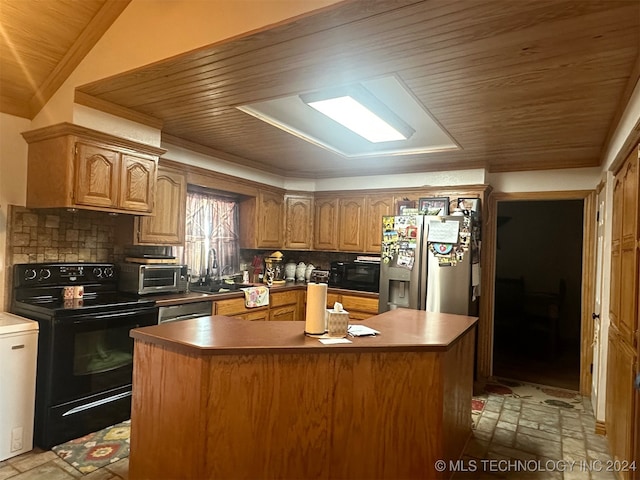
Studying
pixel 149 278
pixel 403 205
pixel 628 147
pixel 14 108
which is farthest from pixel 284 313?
pixel 628 147

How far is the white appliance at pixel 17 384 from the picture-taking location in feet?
8.14

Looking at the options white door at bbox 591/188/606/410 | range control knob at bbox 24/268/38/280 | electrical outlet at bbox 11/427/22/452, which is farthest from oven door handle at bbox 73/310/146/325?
white door at bbox 591/188/606/410

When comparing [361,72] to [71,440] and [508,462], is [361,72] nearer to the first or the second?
[508,462]

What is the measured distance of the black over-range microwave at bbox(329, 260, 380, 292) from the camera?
469 centimetres

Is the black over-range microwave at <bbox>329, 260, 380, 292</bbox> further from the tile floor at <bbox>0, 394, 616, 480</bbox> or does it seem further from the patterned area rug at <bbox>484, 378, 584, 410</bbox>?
the tile floor at <bbox>0, 394, 616, 480</bbox>

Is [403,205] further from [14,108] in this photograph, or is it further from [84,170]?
[14,108]

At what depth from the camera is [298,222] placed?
5.30 m

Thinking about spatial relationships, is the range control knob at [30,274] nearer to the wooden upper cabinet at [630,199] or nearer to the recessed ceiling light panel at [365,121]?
the recessed ceiling light panel at [365,121]

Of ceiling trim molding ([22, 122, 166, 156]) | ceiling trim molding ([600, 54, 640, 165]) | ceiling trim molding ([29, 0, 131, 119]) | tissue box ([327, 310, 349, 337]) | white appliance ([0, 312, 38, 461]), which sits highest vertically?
ceiling trim molding ([29, 0, 131, 119])

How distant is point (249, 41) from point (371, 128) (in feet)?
5.80

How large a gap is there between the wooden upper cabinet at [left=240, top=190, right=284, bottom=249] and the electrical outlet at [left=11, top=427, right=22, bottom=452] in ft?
9.28

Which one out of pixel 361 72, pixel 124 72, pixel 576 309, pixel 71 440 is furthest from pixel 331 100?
pixel 576 309

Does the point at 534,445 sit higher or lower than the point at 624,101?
lower

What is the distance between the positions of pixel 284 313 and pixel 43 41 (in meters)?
3.38
